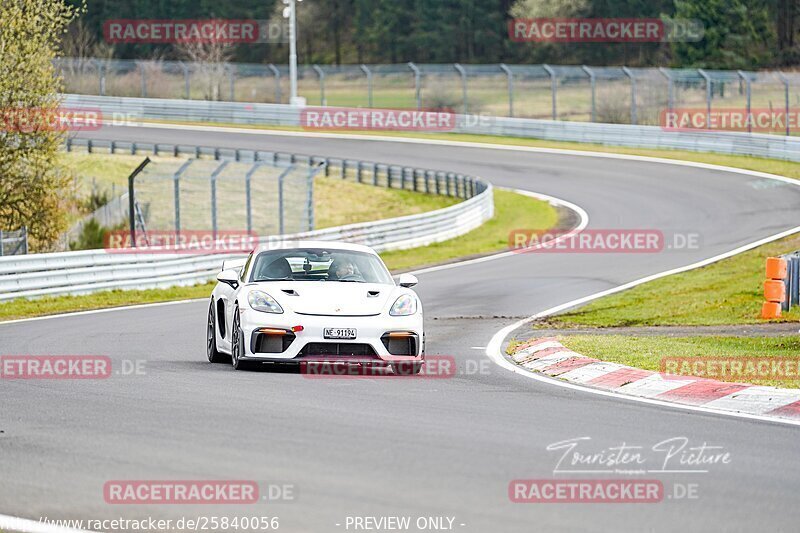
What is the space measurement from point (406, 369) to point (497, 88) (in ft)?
210

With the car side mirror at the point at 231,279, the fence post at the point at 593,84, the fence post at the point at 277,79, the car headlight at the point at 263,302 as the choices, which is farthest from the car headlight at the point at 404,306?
the fence post at the point at 277,79

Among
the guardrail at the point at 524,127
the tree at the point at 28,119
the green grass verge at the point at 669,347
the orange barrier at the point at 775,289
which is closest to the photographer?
the green grass verge at the point at 669,347

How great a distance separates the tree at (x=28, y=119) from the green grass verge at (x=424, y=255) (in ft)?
20.0

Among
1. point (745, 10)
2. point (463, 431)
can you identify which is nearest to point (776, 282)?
point (463, 431)

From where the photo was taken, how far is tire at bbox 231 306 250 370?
11.6 metres

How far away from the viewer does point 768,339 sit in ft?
48.7

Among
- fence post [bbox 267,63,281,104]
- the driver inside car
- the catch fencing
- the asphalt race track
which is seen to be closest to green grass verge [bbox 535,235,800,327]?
the asphalt race track

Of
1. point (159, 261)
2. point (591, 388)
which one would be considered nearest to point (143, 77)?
point (159, 261)

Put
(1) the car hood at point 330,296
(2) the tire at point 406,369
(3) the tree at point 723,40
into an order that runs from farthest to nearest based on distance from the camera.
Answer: (3) the tree at point 723,40, (2) the tire at point 406,369, (1) the car hood at point 330,296

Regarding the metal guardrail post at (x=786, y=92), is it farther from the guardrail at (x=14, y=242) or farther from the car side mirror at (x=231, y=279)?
the car side mirror at (x=231, y=279)

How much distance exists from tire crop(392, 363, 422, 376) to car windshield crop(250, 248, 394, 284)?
0.92 metres

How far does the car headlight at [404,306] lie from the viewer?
461 inches

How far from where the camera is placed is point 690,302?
67.5 ft

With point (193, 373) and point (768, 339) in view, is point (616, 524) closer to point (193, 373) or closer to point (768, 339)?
point (193, 373)
